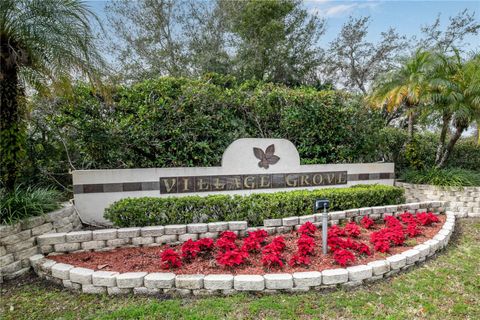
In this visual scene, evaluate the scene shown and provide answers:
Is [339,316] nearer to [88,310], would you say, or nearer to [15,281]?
[88,310]

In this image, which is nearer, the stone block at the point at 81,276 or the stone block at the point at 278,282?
the stone block at the point at 278,282

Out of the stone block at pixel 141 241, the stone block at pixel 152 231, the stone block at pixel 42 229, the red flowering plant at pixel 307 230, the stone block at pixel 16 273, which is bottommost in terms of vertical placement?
the stone block at pixel 16 273

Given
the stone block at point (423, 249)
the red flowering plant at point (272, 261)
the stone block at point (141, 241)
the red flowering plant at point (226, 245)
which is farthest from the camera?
the stone block at point (141, 241)

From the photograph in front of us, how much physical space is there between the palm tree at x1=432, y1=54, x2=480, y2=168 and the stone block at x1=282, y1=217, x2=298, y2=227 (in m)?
5.57

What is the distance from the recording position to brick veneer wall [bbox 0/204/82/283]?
11.4 feet

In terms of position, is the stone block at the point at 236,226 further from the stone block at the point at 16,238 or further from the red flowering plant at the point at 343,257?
the stone block at the point at 16,238

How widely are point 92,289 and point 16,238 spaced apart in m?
1.36

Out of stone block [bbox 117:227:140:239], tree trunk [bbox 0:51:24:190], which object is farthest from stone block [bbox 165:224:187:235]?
tree trunk [bbox 0:51:24:190]

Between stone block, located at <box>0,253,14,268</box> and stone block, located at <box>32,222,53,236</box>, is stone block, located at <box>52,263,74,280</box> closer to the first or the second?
stone block, located at <box>0,253,14,268</box>

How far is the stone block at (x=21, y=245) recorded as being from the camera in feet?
11.6

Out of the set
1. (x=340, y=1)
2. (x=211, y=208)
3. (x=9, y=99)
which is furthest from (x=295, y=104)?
(x=9, y=99)

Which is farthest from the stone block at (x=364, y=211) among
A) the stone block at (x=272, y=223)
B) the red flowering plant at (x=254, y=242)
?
the red flowering plant at (x=254, y=242)

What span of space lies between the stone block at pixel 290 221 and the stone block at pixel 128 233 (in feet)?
7.96

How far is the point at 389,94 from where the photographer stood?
25.5ft
